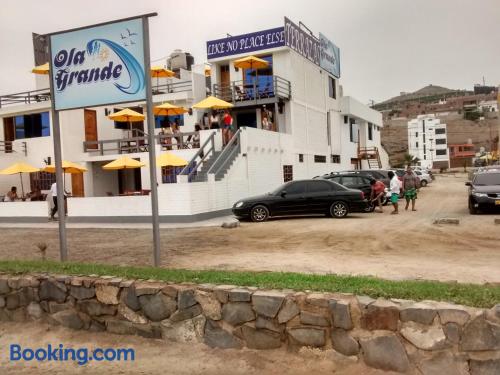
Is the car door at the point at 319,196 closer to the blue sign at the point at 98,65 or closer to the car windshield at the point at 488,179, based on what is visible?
the car windshield at the point at 488,179

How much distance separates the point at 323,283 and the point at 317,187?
11.8 metres

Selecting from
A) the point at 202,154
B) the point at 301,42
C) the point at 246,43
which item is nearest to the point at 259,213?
the point at 202,154

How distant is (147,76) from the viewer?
23.7 ft

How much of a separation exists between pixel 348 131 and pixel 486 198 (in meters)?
21.2

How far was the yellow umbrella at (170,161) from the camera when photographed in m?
19.5

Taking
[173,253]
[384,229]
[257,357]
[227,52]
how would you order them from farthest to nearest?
[227,52] → [384,229] → [173,253] → [257,357]

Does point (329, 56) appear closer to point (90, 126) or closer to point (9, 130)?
point (90, 126)

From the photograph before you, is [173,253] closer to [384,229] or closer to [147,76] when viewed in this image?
[147,76]

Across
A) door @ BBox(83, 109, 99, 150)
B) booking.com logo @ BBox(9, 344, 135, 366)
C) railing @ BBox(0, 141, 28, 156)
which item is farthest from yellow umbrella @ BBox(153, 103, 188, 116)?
booking.com logo @ BBox(9, 344, 135, 366)

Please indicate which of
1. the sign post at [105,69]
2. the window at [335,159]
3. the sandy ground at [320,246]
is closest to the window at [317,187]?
the sandy ground at [320,246]

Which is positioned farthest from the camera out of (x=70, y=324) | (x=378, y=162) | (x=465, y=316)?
(x=378, y=162)

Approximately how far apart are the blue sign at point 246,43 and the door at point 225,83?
1.08 meters

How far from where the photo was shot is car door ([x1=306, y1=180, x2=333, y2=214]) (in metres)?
16.6

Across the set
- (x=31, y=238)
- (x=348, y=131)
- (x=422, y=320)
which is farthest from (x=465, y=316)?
(x=348, y=131)
